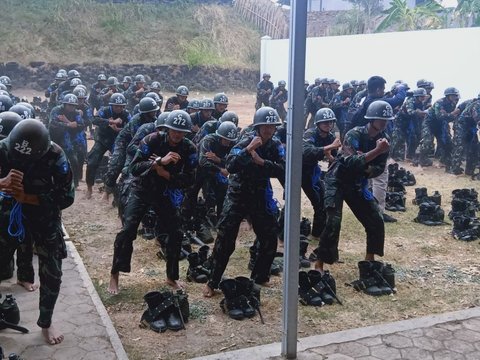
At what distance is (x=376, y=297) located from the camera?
20.6 feet

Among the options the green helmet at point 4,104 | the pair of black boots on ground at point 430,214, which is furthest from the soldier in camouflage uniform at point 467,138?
the green helmet at point 4,104

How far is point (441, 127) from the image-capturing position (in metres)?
13.3

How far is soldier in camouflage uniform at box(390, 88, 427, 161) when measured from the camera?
1350 centimetres

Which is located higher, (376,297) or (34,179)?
(34,179)

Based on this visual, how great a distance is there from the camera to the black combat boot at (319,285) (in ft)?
19.8

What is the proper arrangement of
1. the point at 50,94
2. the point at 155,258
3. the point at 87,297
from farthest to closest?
the point at 50,94
the point at 155,258
the point at 87,297

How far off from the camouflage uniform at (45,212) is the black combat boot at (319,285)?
8.94 feet

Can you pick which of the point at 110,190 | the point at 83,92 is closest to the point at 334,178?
the point at 110,190

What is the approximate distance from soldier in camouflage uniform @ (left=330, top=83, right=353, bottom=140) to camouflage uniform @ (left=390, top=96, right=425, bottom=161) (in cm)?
149

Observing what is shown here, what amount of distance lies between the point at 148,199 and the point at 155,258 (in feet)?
5.35

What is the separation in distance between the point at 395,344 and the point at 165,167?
298 centimetres

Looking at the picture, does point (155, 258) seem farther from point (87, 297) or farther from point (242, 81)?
point (242, 81)

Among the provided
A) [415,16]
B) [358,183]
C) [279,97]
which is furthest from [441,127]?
[415,16]

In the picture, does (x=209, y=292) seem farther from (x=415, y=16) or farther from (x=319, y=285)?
(x=415, y=16)
